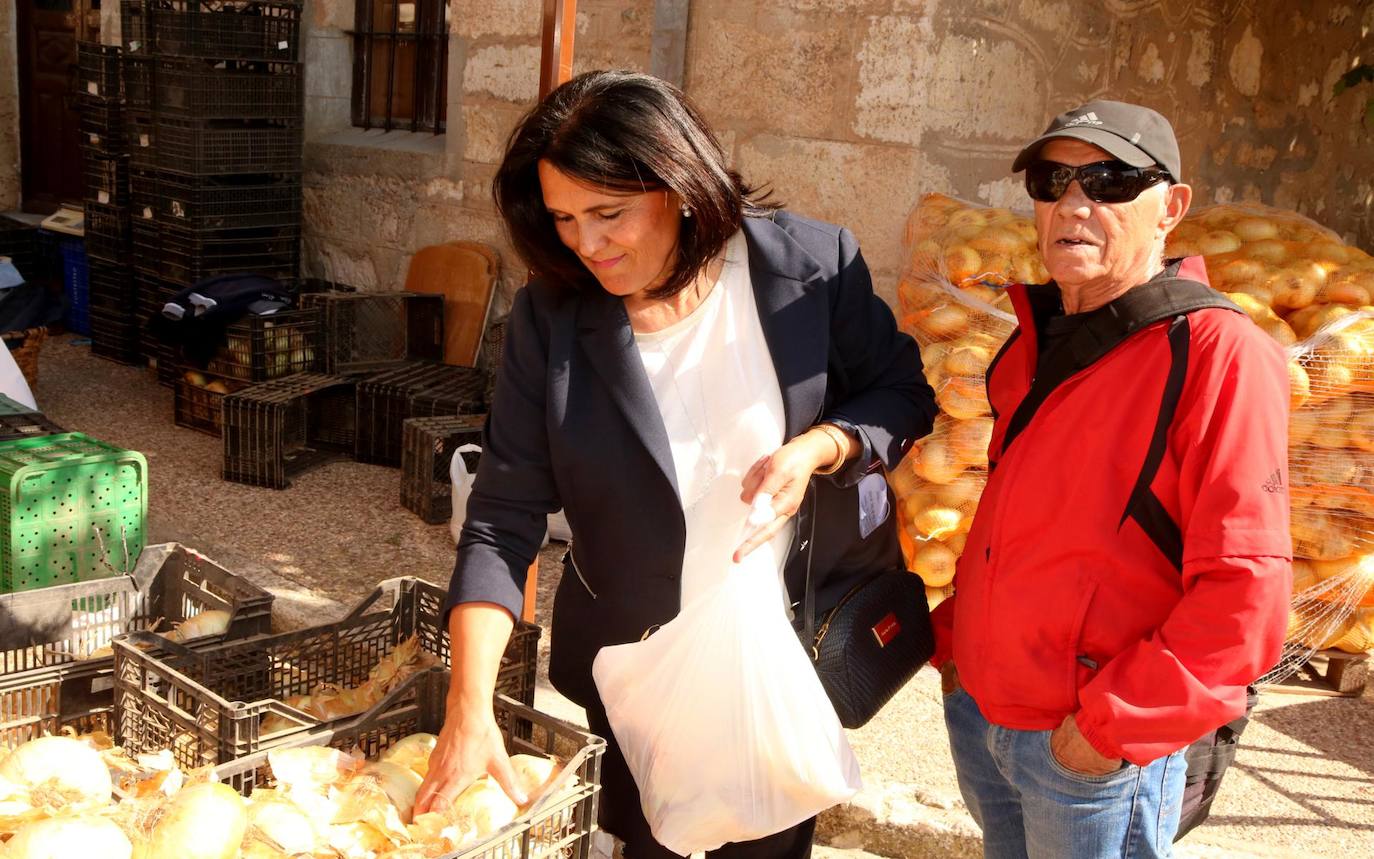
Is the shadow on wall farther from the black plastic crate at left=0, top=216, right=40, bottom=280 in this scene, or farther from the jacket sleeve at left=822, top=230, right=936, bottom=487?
the black plastic crate at left=0, top=216, right=40, bottom=280

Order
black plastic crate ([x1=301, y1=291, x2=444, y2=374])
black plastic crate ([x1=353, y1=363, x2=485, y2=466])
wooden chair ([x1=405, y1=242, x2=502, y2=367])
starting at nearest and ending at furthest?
black plastic crate ([x1=353, y1=363, x2=485, y2=466])
black plastic crate ([x1=301, y1=291, x2=444, y2=374])
wooden chair ([x1=405, y1=242, x2=502, y2=367])

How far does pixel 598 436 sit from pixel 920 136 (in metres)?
3.46

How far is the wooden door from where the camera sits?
10.8m

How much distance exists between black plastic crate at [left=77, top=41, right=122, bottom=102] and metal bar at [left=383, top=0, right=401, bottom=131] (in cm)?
164

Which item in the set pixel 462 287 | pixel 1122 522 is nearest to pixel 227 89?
pixel 462 287

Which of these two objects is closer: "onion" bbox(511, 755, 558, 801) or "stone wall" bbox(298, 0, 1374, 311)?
"onion" bbox(511, 755, 558, 801)

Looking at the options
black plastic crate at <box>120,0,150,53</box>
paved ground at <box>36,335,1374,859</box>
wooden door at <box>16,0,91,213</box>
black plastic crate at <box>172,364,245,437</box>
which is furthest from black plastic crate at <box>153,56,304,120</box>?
wooden door at <box>16,0,91,213</box>

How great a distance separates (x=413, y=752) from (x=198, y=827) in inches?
20.4

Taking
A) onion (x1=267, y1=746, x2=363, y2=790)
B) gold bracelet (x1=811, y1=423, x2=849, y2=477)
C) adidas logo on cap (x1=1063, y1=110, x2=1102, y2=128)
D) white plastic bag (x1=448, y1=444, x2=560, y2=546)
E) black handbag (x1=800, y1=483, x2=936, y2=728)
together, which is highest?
adidas logo on cap (x1=1063, y1=110, x2=1102, y2=128)

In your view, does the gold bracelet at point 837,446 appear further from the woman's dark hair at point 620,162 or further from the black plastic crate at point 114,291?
the black plastic crate at point 114,291

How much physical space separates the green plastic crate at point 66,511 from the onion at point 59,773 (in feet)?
5.41

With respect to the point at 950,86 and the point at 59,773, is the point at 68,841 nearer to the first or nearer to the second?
the point at 59,773

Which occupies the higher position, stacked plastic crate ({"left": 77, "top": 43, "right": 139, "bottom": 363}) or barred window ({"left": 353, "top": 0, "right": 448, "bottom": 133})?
barred window ({"left": 353, "top": 0, "right": 448, "bottom": 133})

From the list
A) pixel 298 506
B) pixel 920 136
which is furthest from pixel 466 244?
pixel 920 136
